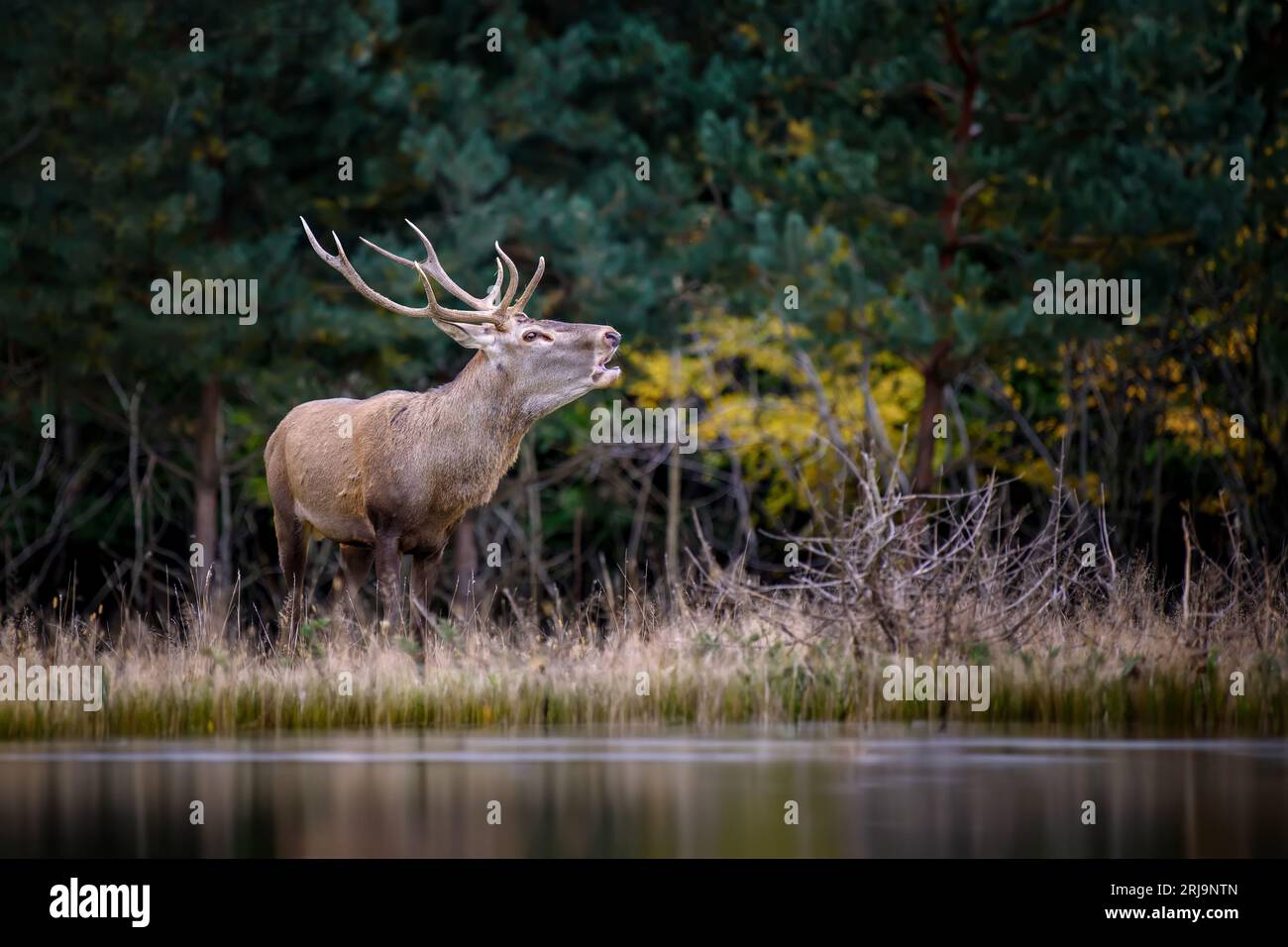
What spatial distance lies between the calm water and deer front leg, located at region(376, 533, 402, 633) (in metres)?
1.35

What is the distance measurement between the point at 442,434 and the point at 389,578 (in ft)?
2.95

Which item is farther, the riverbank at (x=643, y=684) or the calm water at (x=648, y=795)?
the riverbank at (x=643, y=684)

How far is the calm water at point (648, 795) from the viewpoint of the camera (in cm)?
771

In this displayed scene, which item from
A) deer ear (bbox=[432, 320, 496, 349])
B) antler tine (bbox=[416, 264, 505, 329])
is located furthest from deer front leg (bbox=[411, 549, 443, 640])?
antler tine (bbox=[416, 264, 505, 329])

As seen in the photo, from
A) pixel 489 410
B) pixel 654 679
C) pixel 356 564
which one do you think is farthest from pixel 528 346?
pixel 356 564

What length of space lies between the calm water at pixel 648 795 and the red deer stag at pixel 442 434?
174cm

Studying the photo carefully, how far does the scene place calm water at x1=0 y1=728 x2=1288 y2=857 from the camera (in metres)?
7.71

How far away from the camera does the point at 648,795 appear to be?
8.63m

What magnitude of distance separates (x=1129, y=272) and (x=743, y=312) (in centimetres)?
497

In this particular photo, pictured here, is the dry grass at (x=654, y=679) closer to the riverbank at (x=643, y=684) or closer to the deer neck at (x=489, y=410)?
the riverbank at (x=643, y=684)

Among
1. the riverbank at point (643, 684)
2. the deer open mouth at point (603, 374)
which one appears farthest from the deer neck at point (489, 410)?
the riverbank at point (643, 684)

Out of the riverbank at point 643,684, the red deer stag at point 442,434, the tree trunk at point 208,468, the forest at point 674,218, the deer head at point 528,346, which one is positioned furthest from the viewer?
the tree trunk at point 208,468

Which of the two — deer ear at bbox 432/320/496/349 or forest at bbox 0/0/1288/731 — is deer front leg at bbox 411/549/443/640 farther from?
forest at bbox 0/0/1288/731

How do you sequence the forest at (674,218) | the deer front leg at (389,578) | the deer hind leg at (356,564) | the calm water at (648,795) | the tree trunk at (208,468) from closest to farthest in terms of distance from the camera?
1. the calm water at (648,795)
2. the deer front leg at (389,578)
3. the deer hind leg at (356,564)
4. the forest at (674,218)
5. the tree trunk at (208,468)
